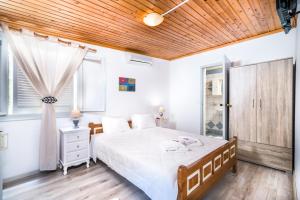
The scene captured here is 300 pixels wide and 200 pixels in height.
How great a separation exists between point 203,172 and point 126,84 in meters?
2.66

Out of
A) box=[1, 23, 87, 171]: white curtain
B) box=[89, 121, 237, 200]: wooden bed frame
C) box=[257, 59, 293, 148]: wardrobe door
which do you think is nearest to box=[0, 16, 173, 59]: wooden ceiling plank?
box=[1, 23, 87, 171]: white curtain

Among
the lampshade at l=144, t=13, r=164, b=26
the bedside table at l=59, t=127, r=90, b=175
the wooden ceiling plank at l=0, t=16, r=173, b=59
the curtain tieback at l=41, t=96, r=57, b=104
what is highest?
the wooden ceiling plank at l=0, t=16, r=173, b=59

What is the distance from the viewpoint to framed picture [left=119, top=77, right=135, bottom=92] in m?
3.64

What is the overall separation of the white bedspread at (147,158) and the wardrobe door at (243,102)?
931 mm

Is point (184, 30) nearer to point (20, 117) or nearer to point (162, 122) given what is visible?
point (162, 122)

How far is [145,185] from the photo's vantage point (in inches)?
65.4

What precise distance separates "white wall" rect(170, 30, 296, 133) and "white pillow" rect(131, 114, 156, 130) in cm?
125

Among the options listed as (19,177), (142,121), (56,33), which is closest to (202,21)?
(142,121)

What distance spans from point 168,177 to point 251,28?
2948mm

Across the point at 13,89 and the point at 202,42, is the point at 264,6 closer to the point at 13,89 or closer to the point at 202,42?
the point at 202,42

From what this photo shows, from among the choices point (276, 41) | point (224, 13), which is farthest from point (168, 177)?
point (276, 41)

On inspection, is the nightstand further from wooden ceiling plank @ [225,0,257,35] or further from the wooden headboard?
wooden ceiling plank @ [225,0,257,35]

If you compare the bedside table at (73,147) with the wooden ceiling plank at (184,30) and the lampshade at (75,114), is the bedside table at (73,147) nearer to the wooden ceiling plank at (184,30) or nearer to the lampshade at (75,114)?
the lampshade at (75,114)

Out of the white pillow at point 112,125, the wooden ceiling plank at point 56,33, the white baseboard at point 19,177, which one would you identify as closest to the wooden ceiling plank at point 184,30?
the wooden ceiling plank at point 56,33
